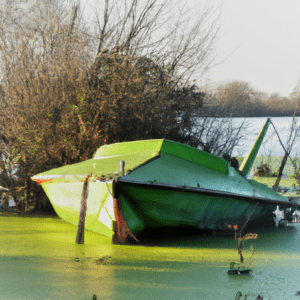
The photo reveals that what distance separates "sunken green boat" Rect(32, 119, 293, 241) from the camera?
415 cm

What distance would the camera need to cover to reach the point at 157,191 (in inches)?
165

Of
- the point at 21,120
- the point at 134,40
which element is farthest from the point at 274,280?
the point at 134,40

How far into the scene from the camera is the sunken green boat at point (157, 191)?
4152 millimetres

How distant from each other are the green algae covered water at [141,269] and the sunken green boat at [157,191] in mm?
271

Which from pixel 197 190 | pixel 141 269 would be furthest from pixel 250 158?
pixel 141 269

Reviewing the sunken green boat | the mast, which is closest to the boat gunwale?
the sunken green boat

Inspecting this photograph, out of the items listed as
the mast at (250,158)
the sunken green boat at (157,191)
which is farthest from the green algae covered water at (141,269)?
the mast at (250,158)

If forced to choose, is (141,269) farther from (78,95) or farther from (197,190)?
(78,95)

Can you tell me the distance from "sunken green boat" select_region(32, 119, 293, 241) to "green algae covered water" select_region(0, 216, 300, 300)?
27 centimetres

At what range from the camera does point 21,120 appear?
24.4 feet

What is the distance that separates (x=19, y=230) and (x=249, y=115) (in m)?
8.76

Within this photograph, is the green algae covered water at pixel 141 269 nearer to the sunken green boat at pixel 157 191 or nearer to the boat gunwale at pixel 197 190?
the sunken green boat at pixel 157 191

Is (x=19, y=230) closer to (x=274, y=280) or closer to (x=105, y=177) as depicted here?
(x=105, y=177)

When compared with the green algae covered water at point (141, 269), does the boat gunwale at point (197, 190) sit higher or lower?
higher
